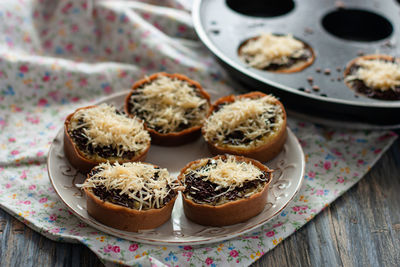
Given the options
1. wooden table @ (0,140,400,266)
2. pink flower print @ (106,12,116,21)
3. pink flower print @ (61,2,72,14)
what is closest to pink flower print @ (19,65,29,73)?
pink flower print @ (61,2,72,14)

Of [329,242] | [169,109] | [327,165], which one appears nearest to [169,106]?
[169,109]

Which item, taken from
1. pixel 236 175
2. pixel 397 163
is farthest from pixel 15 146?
pixel 397 163

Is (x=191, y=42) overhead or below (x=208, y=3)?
below

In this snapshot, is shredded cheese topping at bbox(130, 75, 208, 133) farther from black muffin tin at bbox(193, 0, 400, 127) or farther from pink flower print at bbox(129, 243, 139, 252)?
pink flower print at bbox(129, 243, 139, 252)

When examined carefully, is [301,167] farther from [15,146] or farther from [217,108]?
[15,146]

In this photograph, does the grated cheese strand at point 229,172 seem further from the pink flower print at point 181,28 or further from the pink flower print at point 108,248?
the pink flower print at point 181,28

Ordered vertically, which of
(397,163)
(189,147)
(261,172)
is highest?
(261,172)

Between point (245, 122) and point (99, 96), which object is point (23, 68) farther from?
point (245, 122)
